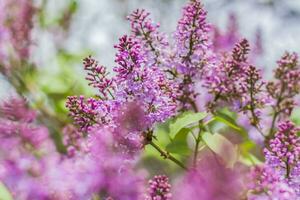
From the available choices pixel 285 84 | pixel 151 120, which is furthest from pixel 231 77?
pixel 151 120

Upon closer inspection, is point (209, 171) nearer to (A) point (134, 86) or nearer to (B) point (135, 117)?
(B) point (135, 117)

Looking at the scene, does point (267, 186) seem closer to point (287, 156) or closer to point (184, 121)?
point (287, 156)

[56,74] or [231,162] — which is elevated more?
[56,74]

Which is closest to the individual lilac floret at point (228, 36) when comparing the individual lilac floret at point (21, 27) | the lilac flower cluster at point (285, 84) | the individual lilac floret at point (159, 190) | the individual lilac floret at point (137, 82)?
the lilac flower cluster at point (285, 84)

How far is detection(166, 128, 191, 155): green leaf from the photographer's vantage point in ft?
6.34

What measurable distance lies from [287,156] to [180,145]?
2.10 feet

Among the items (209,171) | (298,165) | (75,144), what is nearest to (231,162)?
(298,165)

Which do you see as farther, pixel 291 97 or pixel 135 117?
pixel 291 97

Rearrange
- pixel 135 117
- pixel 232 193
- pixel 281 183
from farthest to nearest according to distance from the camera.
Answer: pixel 135 117 < pixel 281 183 < pixel 232 193

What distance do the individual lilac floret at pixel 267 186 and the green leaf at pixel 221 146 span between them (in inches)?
7.8

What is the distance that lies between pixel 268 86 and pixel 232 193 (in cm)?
129

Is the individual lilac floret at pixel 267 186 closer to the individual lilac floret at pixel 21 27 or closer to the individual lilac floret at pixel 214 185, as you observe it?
the individual lilac floret at pixel 214 185

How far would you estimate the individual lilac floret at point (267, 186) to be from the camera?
118 cm

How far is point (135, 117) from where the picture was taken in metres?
1.34
